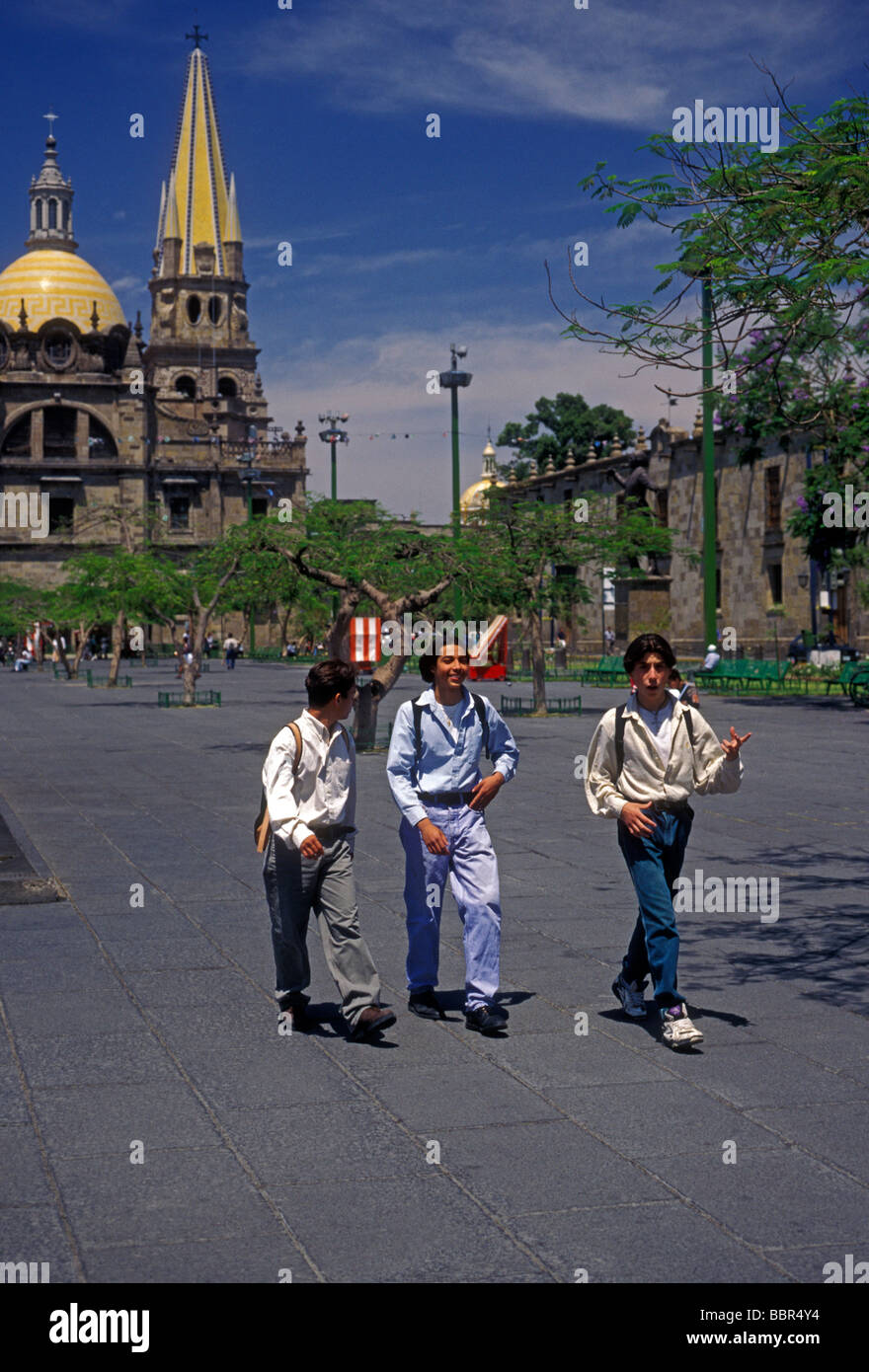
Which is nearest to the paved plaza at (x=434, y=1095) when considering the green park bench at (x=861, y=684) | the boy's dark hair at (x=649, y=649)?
the boy's dark hair at (x=649, y=649)

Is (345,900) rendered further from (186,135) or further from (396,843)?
(186,135)

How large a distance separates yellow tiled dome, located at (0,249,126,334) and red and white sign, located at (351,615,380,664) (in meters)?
64.1

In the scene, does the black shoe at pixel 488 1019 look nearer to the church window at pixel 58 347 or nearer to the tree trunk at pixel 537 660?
the tree trunk at pixel 537 660

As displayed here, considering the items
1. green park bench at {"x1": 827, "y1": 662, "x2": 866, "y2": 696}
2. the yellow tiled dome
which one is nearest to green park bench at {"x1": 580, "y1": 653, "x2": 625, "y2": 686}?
green park bench at {"x1": 827, "y1": 662, "x2": 866, "y2": 696}

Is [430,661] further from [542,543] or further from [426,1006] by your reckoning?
[542,543]

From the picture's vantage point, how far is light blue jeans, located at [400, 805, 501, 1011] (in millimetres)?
6297

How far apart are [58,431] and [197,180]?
18.5 metres

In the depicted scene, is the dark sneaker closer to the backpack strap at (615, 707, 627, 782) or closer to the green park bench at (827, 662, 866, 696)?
the backpack strap at (615, 707, 627, 782)

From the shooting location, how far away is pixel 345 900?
6.22 metres

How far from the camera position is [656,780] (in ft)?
20.4

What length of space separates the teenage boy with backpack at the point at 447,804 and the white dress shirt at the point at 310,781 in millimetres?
212

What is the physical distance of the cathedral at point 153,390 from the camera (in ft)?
304

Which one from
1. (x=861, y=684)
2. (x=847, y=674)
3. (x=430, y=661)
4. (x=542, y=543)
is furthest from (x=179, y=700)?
(x=430, y=661)

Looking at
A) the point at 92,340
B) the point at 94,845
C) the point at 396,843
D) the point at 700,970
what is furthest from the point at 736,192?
the point at 92,340
